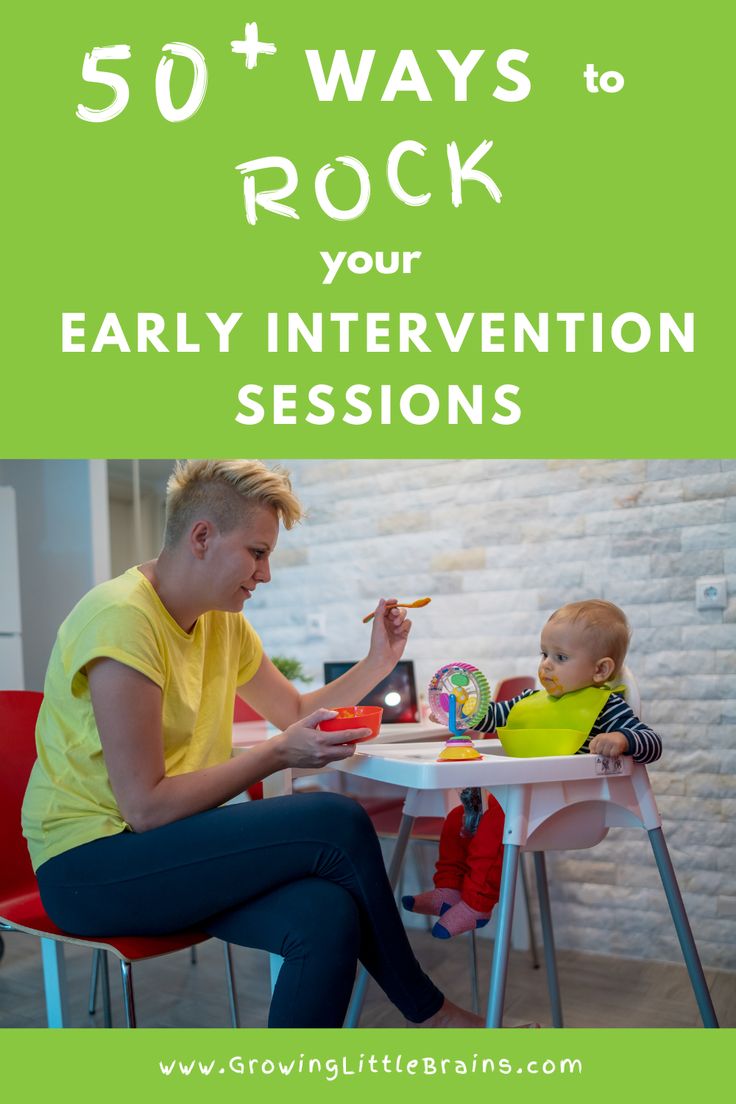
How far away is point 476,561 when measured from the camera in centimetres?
291

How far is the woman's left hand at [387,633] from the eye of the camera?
184cm

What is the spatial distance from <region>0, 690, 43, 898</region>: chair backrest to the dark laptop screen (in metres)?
0.92

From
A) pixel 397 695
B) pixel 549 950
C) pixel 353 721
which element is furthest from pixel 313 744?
pixel 397 695

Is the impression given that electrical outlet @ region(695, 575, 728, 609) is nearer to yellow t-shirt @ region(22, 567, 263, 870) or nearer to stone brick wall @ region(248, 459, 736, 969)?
stone brick wall @ region(248, 459, 736, 969)

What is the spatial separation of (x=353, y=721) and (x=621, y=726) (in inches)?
20.5

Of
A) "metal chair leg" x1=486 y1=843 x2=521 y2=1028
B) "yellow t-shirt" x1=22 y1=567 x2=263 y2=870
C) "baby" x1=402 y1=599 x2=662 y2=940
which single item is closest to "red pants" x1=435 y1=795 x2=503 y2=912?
"baby" x1=402 y1=599 x2=662 y2=940

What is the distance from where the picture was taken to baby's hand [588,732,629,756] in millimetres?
1499

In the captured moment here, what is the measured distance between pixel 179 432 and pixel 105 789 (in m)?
0.94

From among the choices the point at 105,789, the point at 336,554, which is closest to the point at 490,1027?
the point at 105,789

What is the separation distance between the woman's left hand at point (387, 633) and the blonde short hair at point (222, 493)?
36cm

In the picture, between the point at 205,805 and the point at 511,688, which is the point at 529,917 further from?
the point at 205,805

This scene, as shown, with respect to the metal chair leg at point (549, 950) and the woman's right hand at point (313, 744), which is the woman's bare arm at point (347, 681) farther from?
the metal chair leg at point (549, 950)

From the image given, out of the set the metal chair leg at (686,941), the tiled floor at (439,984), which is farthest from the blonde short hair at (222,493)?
the tiled floor at (439,984)

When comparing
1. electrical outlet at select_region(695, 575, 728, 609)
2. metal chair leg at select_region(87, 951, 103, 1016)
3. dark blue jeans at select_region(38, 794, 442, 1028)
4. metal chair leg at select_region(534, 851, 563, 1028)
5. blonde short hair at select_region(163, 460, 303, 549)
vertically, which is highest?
blonde short hair at select_region(163, 460, 303, 549)
